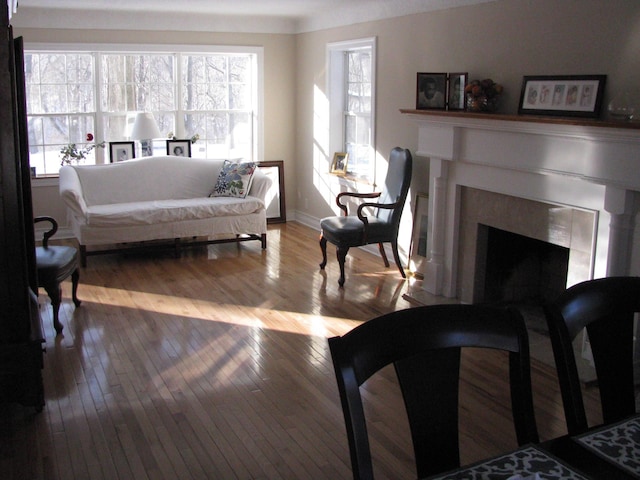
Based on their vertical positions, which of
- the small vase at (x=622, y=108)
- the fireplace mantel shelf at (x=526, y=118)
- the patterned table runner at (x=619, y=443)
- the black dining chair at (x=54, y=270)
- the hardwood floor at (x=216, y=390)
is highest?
the small vase at (x=622, y=108)

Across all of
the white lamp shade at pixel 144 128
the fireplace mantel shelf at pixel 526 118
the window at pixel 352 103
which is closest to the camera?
the fireplace mantel shelf at pixel 526 118

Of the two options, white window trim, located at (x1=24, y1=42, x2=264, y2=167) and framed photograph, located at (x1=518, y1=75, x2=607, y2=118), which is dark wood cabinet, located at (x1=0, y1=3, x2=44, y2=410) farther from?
white window trim, located at (x1=24, y1=42, x2=264, y2=167)

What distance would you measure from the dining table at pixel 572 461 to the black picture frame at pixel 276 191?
675 centimetres

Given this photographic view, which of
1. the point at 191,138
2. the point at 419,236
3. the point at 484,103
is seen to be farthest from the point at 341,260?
the point at 191,138

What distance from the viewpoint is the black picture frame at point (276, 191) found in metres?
8.23

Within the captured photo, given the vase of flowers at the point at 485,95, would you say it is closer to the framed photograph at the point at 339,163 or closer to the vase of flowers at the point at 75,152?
the framed photograph at the point at 339,163

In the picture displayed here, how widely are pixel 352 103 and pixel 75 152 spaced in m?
3.01

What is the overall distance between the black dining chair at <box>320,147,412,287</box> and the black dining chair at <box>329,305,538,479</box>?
399 cm

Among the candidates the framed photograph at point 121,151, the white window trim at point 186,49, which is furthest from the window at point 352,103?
the framed photograph at point 121,151

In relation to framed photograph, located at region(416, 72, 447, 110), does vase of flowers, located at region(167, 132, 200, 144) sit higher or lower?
lower

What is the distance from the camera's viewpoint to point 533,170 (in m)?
4.33

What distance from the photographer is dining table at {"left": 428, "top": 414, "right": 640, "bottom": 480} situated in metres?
1.49

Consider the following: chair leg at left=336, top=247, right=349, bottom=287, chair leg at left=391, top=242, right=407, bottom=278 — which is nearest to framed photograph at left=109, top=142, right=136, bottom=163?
chair leg at left=336, top=247, right=349, bottom=287

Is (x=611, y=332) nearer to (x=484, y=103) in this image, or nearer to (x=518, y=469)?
(x=518, y=469)
